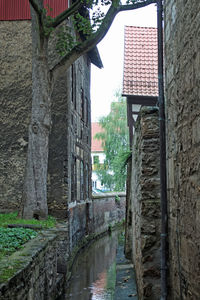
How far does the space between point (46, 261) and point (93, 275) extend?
4.29 meters

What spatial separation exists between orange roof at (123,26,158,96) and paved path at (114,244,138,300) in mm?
4361

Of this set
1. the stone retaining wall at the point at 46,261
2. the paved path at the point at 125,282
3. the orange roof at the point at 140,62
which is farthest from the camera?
the orange roof at the point at 140,62

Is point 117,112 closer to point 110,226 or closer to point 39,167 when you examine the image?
point 110,226

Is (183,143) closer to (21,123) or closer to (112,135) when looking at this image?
(21,123)

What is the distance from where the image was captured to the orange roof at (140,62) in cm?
1111

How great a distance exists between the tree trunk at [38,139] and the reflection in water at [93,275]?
188cm

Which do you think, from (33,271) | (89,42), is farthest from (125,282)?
(89,42)

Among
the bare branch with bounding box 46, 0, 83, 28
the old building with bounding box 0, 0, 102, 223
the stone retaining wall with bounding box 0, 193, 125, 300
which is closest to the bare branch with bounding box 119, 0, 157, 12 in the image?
the bare branch with bounding box 46, 0, 83, 28

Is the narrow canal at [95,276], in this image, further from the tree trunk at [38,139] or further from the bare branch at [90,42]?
the bare branch at [90,42]

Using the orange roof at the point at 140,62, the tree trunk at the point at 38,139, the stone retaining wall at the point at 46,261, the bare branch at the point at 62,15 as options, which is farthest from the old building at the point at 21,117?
the bare branch at the point at 62,15

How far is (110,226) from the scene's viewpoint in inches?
931

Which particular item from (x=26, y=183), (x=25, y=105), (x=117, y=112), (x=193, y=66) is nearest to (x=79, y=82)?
(x=25, y=105)

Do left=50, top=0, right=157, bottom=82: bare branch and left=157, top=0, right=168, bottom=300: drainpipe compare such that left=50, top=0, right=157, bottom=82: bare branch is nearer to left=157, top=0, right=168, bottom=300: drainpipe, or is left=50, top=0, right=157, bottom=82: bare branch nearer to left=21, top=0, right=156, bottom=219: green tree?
left=21, top=0, right=156, bottom=219: green tree

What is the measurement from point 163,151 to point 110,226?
763 inches
